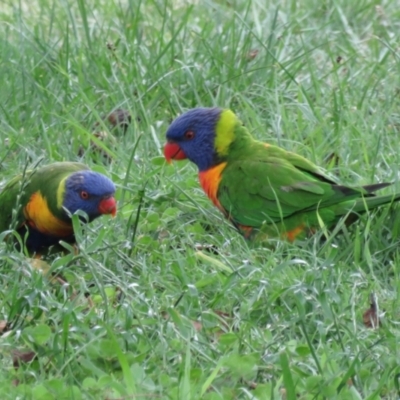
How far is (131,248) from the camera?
4.13 meters

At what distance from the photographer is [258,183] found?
4.40 m

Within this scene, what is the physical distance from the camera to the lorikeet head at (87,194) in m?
4.14

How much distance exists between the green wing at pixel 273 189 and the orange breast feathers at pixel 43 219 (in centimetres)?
70

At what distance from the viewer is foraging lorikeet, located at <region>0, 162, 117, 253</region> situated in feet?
13.6

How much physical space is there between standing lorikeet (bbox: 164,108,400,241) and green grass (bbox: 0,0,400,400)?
0.35ft

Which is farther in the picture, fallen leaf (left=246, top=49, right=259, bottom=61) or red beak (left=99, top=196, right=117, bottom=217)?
fallen leaf (left=246, top=49, right=259, bottom=61)

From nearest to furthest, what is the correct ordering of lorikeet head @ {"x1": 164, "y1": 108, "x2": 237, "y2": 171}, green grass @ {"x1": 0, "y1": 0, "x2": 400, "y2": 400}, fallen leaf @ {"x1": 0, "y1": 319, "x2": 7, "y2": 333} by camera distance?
green grass @ {"x1": 0, "y1": 0, "x2": 400, "y2": 400} → fallen leaf @ {"x1": 0, "y1": 319, "x2": 7, "y2": 333} → lorikeet head @ {"x1": 164, "y1": 108, "x2": 237, "y2": 171}

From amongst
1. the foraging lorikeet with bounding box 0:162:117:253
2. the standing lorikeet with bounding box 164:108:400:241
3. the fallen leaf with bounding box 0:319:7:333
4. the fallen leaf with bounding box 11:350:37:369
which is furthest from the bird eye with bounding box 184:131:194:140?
the fallen leaf with bounding box 11:350:37:369

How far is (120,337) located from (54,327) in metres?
0.23

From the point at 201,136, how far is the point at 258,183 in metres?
0.39

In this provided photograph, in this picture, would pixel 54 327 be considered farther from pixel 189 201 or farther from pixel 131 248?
pixel 189 201

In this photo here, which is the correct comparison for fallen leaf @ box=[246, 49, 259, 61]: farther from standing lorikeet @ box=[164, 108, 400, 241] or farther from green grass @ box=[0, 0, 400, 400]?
standing lorikeet @ box=[164, 108, 400, 241]

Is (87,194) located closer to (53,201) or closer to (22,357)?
(53,201)

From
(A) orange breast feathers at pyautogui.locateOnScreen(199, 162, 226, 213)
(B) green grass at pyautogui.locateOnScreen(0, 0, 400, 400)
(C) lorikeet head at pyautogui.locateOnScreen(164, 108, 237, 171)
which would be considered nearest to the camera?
(B) green grass at pyautogui.locateOnScreen(0, 0, 400, 400)
